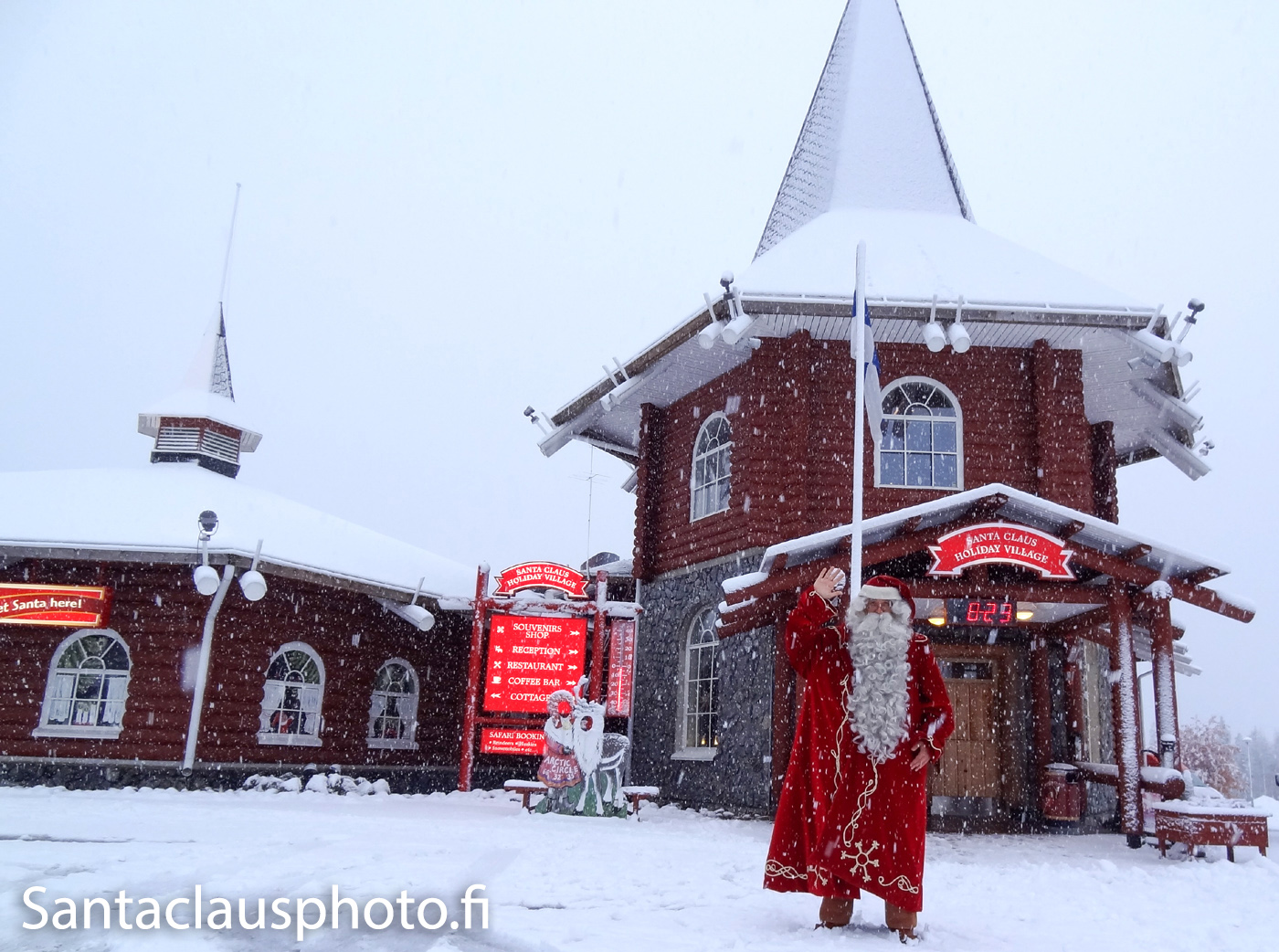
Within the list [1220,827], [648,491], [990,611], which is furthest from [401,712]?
[1220,827]

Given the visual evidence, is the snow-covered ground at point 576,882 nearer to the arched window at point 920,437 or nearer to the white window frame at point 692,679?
the white window frame at point 692,679

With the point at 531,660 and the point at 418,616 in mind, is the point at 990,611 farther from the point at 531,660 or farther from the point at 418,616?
the point at 418,616

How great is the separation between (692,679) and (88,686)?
8894 mm

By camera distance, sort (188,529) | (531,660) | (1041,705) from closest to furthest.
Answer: (1041,705), (188,529), (531,660)

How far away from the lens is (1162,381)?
44.2 feet

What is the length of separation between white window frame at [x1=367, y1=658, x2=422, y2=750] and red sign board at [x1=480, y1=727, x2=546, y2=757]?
2578 millimetres

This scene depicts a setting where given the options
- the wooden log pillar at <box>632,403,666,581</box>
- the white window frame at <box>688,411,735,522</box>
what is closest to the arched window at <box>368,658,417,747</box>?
the wooden log pillar at <box>632,403,666,581</box>

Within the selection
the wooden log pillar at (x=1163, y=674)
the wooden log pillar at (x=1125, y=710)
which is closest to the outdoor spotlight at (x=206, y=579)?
the wooden log pillar at (x=1125, y=710)

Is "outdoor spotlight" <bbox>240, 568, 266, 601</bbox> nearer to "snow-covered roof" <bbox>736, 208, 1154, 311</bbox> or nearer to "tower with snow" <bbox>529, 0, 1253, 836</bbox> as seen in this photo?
"tower with snow" <bbox>529, 0, 1253, 836</bbox>

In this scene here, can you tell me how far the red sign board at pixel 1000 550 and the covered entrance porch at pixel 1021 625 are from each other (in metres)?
0.01

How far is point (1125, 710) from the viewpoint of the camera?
10391 millimetres

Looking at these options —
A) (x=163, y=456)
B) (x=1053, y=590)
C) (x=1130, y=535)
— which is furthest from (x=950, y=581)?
(x=163, y=456)

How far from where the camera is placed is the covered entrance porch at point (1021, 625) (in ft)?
32.0

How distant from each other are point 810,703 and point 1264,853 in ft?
22.4
